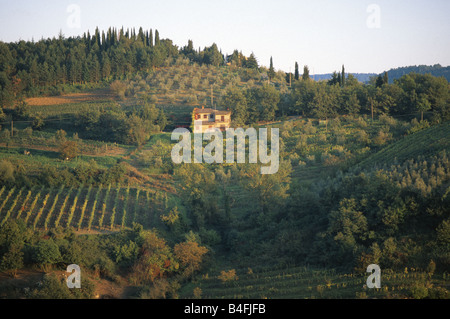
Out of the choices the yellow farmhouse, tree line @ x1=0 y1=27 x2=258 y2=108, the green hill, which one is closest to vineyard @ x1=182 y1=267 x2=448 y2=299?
the green hill

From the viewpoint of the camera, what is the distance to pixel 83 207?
2188cm

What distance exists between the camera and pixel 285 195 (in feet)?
73.3

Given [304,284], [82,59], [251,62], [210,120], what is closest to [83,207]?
[304,284]

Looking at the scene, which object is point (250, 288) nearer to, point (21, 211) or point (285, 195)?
point (285, 195)

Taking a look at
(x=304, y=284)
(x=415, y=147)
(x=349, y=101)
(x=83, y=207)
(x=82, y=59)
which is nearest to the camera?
(x=304, y=284)

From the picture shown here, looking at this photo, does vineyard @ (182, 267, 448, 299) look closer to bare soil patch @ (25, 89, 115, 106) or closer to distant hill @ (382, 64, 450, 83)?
bare soil patch @ (25, 89, 115, 106)

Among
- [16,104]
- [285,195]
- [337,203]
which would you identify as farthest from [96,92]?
[337,203]

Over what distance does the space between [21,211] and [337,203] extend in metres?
16.6

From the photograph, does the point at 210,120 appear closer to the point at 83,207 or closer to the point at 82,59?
the point at 83,207
